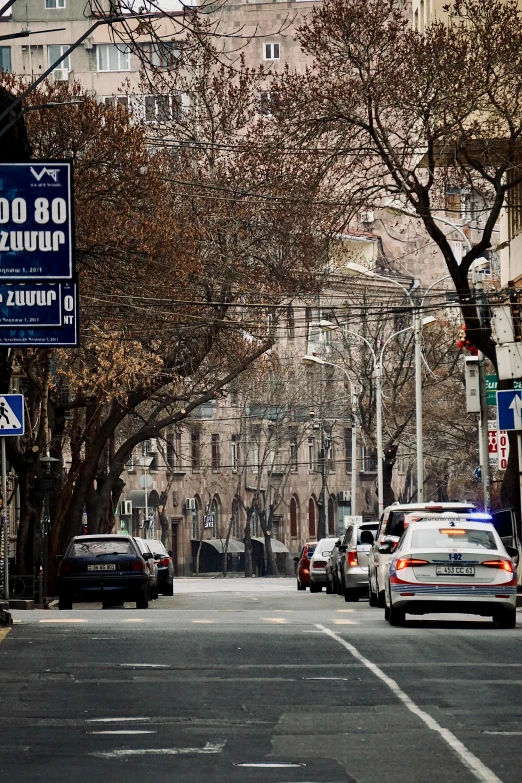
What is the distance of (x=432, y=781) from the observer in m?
9.42

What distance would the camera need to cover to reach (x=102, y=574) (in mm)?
33031

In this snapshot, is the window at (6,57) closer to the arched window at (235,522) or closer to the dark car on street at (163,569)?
the arched window at (235,522)

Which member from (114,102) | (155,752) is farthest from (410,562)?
(114,102)

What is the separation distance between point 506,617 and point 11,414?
7.43 m

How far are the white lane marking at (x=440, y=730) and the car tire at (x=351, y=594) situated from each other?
17061 millimetres

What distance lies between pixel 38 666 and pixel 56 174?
22.3 feet

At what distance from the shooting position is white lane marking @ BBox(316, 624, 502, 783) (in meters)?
9.63

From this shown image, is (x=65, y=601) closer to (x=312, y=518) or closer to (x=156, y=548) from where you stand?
(x=156, y=548)

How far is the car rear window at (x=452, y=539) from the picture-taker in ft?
76.7

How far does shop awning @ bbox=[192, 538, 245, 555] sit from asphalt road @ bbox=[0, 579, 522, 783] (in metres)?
78.3

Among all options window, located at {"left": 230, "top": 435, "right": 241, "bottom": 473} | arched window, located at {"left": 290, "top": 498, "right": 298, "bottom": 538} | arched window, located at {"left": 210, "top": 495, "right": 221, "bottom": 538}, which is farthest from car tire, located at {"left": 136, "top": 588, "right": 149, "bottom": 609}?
arched window, located at {"left": 290, "top": 498, "right": 298, "bottom": 538}

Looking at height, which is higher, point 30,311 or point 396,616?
point 30,311

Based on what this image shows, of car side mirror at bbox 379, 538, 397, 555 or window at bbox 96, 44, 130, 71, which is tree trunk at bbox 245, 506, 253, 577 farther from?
car side mirror at bbox 379, 538, 397, 555

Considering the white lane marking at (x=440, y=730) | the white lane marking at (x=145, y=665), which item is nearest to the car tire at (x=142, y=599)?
the white lane marking at (x=440, y=730)
